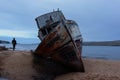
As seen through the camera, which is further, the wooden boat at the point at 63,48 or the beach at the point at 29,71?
the wooden boat at the point at 63,48

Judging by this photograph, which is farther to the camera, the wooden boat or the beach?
Answer: the wooden boat

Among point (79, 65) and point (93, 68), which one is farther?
point (93, 68)

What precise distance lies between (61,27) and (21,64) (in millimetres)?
4088

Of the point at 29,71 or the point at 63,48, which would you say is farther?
the point at 29,71

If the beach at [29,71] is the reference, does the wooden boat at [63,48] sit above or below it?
above

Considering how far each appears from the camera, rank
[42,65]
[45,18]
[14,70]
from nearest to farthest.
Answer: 1. [14,70]
2. [42,65]
3. [45,18]

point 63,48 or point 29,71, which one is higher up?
point 63,48

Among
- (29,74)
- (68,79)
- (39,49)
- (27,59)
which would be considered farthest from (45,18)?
(68,79)

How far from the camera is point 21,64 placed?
20391 mm

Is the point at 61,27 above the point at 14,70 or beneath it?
above

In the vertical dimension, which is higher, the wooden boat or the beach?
the wooden boat

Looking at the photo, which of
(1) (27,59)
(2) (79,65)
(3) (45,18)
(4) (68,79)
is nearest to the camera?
(4) (68,79)

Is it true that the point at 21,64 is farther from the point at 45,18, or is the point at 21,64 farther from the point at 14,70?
the point at 45,18

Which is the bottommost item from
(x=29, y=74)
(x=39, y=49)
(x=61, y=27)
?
(x=29, y=74)
